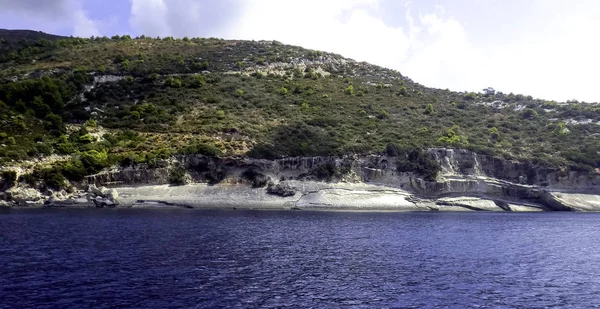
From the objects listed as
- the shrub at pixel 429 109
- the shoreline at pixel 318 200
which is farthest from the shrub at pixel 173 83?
the shrub at pixel 429 109

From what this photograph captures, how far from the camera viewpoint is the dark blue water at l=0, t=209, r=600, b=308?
2148cm

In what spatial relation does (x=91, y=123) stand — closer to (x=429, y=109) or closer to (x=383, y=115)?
(x=383, y=115)

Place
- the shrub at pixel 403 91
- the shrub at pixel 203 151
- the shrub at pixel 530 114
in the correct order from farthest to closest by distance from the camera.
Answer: the shrub at pixel 403 91 → the shrub at pixel 530 114 → the shrub at pixel 203 151

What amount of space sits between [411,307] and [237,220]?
32.2 m

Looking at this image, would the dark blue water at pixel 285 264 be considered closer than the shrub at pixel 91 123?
Yes

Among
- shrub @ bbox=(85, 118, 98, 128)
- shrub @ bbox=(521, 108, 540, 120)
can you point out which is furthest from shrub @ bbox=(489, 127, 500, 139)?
shrub @ bbox=(85, 118, 98, 128)

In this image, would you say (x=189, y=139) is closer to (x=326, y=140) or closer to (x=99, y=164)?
(x=99, y=164)

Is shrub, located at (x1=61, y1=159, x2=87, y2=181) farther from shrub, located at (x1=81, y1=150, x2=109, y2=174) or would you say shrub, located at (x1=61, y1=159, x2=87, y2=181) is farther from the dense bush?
the dense bush

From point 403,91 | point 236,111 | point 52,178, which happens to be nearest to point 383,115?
point 403,91

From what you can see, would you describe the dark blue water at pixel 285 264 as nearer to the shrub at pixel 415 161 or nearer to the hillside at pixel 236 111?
the shrub at pixel 415 161

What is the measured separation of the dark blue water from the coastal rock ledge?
14152 millimetres

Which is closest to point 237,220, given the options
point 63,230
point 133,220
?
point 133,220

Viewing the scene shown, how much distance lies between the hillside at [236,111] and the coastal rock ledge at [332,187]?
6.86 feet

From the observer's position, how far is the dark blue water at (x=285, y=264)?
21.5m
